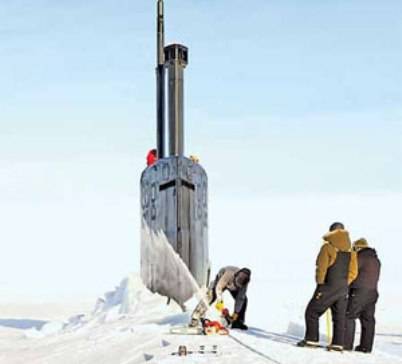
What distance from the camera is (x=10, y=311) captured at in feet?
114

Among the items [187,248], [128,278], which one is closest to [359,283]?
[187,248]

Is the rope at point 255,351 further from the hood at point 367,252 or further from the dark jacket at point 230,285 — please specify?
the hood at point 367,252

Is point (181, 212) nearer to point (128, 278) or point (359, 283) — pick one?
point (128, 278)

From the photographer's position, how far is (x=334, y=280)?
12.9 m

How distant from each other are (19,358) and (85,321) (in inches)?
259

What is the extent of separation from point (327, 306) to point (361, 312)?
2.63 ft

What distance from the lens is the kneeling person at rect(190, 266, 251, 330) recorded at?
53.0ft

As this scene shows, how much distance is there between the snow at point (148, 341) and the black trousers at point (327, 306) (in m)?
0.46

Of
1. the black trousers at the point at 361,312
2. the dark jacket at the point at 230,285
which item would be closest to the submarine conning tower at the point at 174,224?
the dark jacket at the point at 230,285

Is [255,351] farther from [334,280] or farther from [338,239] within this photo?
[338,239]

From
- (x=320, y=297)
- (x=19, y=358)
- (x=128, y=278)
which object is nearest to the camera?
(x=320, y=297)

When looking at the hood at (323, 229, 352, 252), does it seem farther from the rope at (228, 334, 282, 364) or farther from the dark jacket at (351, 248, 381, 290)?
the rope at (228, 334, 282, 364)

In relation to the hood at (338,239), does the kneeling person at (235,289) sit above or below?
below

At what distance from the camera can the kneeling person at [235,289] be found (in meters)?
16.2
